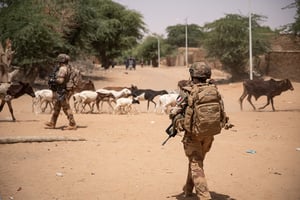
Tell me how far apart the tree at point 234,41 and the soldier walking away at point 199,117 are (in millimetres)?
26615

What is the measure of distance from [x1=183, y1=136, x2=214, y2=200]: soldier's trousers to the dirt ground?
0.71 meters

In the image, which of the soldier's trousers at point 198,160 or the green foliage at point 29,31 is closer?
the soldier's trousers at point 198,160

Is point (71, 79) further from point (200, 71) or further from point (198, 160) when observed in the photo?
point (198, 160)

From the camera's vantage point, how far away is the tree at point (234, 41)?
102 feet

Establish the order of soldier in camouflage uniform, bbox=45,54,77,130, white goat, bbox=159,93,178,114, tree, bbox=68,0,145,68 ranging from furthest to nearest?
tree, bbox=68,0,145,68, white goat, bbox=159,93,178,114, soldier in camouflage uniform, bbox=45,54,77,130

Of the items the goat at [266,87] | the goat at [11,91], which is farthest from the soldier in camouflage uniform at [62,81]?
the goat at [266,87]

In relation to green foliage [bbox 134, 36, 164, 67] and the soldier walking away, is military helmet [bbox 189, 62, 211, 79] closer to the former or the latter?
the soldier walking away

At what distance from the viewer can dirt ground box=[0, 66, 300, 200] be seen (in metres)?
5.93

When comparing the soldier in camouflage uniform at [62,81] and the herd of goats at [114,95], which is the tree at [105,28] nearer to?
the herd of goats at [114,95]

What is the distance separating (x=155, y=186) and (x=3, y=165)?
284 centimetres

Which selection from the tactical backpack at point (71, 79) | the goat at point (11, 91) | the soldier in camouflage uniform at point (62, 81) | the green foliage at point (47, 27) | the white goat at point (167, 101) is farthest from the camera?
the green foliage at point (47, 27)

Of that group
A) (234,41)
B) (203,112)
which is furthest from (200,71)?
(234,41)

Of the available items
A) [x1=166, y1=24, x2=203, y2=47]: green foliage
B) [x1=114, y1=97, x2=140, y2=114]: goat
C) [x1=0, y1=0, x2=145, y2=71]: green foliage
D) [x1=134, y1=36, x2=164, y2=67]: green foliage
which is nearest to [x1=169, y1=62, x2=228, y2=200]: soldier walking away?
[x1=114, y1=97, x2=140, y2=114]: goat

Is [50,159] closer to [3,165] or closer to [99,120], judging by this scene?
[3,165]
